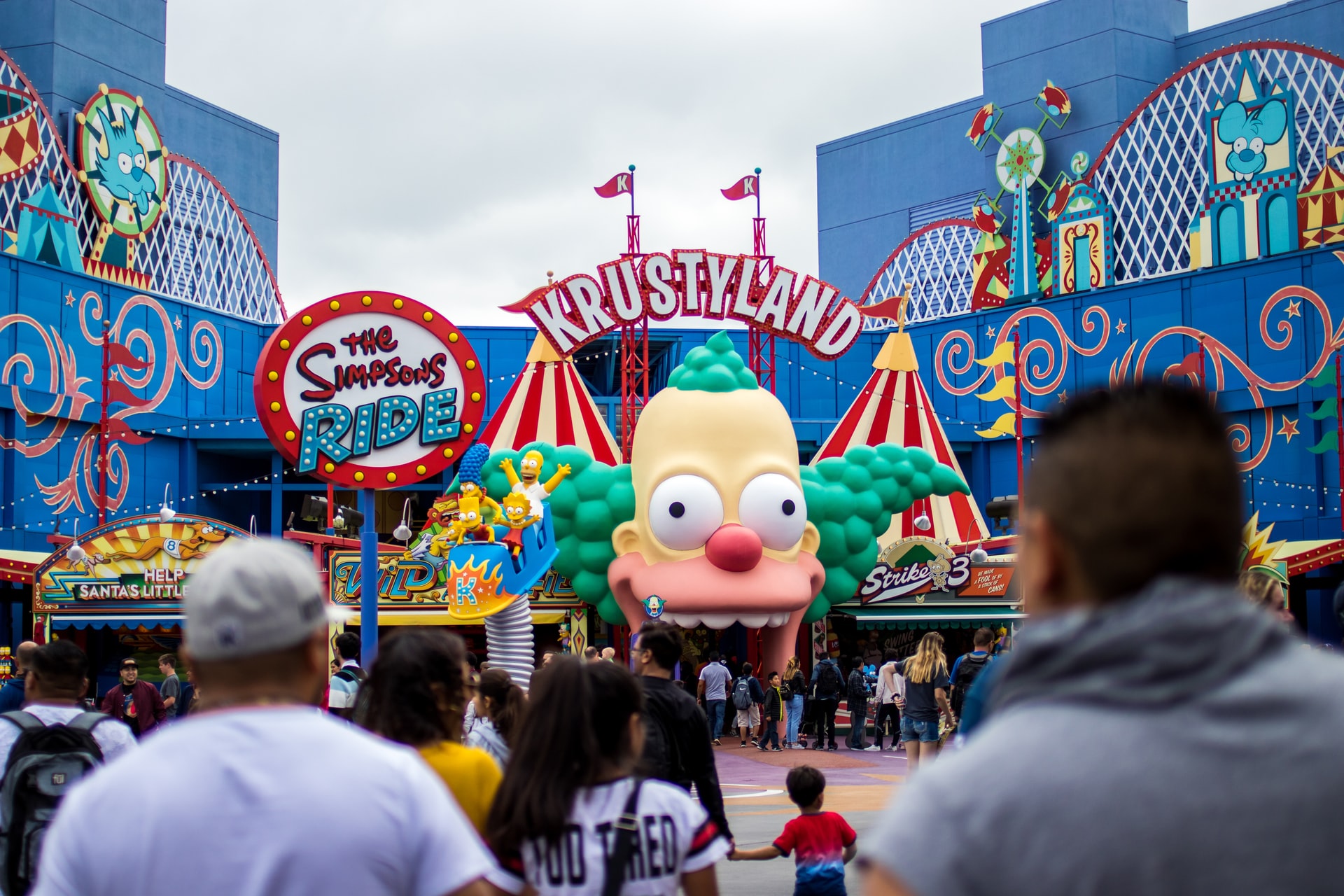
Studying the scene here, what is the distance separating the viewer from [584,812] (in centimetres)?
355

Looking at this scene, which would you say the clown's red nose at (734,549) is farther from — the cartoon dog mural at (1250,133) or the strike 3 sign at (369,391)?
the cartoon dog mural at (1250,133)

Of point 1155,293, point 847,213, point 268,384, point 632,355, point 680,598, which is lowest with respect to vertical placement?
point 680,598

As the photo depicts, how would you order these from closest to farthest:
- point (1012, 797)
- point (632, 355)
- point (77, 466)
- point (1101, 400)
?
point (1012, 797) → point (1101, 400) → point (632, 355) → point (77, 466)

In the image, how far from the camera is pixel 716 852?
11.9ft

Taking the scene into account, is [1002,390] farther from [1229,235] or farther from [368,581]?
[368,581]

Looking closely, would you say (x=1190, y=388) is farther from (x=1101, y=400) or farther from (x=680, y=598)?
(x=680, y=598)

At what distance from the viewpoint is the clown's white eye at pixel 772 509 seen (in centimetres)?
2122

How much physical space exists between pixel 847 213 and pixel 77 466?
80.7 feet

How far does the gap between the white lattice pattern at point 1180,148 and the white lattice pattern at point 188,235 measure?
20839mm

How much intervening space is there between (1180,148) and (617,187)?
513 inches

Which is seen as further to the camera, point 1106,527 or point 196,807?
point 196,807

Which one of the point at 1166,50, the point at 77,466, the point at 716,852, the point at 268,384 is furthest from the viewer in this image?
the point at 1166,50

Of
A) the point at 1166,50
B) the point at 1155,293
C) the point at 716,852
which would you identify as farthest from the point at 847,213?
the point at 716,852

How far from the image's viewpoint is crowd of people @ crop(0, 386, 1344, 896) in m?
1.61
